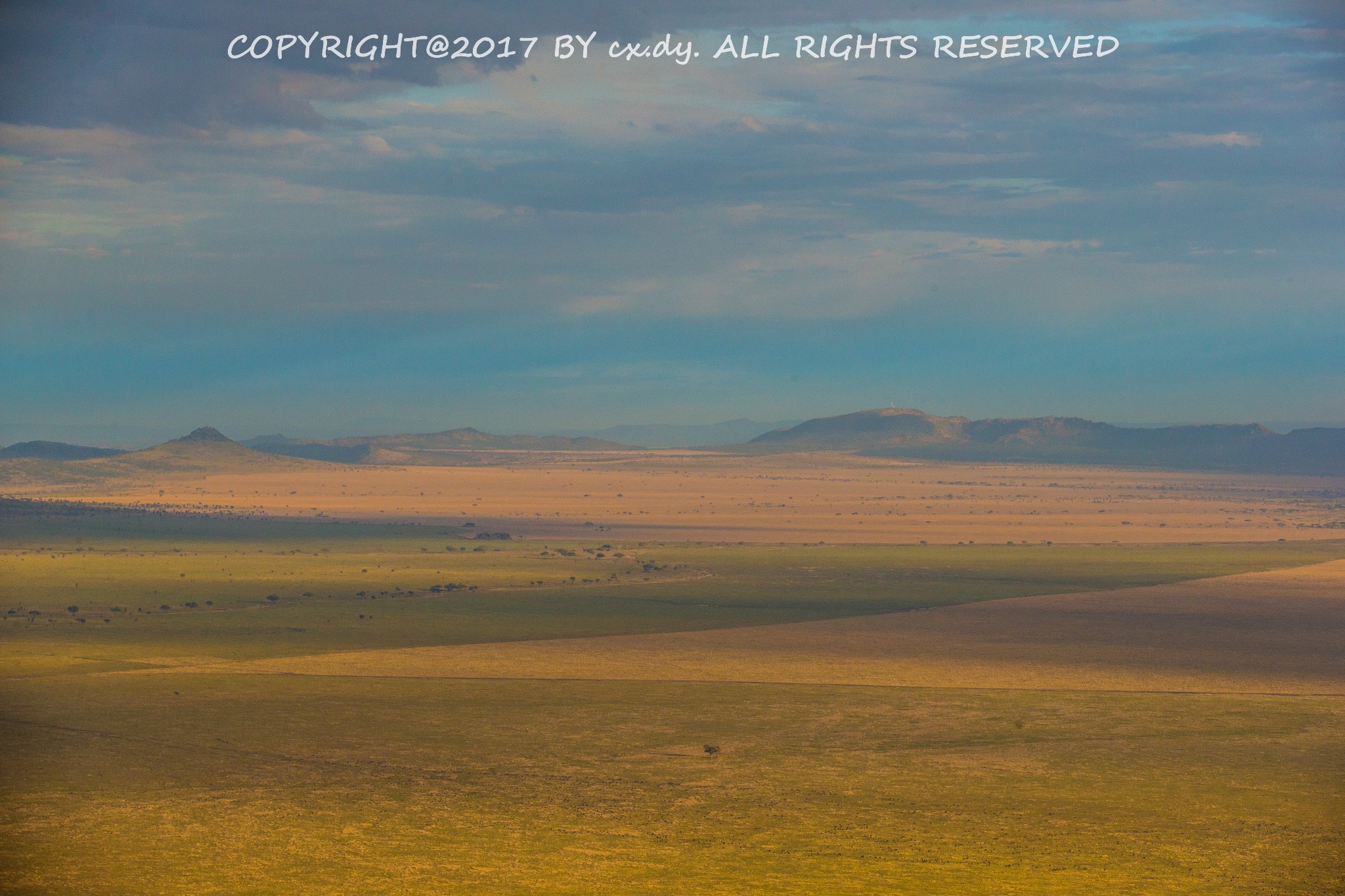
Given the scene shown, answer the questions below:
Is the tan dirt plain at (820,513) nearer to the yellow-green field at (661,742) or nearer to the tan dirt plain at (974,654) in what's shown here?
the tan dirt plain at (974,654)

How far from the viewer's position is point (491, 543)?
10969 cm

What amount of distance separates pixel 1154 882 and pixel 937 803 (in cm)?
598

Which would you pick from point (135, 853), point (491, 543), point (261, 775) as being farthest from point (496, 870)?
point (491, 543)

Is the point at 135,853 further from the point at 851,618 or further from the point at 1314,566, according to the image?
the point at 1314,566

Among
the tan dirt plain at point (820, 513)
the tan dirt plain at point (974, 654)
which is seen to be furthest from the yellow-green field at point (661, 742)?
the tan dirt plain at point (820, 513)

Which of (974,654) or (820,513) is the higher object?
(820,513)

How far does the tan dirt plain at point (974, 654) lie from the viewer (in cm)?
4678

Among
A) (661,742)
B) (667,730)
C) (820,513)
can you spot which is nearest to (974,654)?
(667,730)

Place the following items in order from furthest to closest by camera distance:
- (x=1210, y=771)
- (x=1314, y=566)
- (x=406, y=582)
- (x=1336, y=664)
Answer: (x=1314, y=566)
(x=406, y=582)
(x=1336, y=664)
(x=1210, y=771)

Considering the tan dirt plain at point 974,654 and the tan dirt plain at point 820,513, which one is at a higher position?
the tan dirt plain at point 820,513

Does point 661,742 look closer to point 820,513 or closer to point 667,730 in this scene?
point 667,730

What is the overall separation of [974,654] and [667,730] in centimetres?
1933

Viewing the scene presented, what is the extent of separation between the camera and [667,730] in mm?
37438

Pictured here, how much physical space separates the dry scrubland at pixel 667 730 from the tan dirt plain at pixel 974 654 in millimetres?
269
